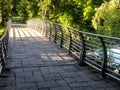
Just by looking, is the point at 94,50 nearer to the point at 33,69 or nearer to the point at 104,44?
the point at 104,44

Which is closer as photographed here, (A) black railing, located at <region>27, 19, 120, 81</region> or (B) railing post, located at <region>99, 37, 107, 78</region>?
(A) black railing, located at <region>27, 19, 120, 81</region>

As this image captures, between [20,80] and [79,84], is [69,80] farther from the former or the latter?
[20,80]

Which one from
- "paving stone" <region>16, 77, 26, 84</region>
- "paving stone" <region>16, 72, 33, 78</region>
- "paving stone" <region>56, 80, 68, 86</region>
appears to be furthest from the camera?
"paving stone" <region>16, 72, 33, 78</region>

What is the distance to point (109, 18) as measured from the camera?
23234 mm

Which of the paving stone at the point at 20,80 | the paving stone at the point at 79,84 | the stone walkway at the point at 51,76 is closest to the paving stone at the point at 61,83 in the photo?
the stone walkway at the point at 51,76

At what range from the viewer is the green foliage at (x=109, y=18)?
22.1m

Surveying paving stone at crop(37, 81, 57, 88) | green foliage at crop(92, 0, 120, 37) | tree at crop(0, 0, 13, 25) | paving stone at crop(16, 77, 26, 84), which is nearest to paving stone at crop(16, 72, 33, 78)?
paving stone at crop(16, 77, 26, 84)

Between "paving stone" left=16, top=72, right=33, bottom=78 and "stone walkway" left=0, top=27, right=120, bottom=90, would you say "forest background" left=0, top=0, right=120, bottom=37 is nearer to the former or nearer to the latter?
"stone walkway" left=0, top=27, right=120, bottom=90

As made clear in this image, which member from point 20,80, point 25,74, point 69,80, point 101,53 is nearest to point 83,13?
point 101,53

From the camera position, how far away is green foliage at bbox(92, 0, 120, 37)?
2210 cm

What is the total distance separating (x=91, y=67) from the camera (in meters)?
7.62

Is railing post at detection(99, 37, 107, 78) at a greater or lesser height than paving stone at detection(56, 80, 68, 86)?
greater

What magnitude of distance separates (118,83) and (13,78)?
2498 mm

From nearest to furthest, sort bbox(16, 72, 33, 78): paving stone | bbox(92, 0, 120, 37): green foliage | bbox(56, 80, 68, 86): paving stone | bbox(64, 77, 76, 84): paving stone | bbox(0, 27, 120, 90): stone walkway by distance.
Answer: bbox(0, 27, 120, 90): stone walkway → bbox(56, 80, 68, 86): paving stone → bbox(64, 77, 76, 84): paving stone → bbox(16, 72, 33, 78): paving stone → bbox(92, 0, 120, 37): green foliage
